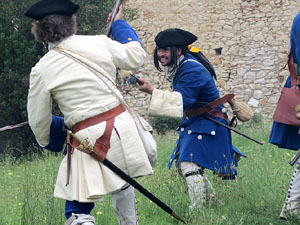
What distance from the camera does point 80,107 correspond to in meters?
3.32

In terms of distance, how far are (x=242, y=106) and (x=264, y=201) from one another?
893 millimetres

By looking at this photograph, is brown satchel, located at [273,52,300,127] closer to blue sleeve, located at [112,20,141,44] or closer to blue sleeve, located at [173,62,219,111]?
blue sleeve, located at [173,62,219,111]

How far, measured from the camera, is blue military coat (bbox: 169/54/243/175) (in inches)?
182

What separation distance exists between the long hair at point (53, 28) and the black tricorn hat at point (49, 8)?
30 millimetres

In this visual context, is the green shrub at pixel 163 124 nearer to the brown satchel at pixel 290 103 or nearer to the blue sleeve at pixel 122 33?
the brown satchel at pixel 290 103

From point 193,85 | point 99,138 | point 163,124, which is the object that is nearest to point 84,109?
point 99,138

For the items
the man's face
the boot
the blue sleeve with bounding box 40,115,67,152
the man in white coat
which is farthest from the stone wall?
the boot

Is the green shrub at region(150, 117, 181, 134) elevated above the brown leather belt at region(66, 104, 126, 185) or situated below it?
below

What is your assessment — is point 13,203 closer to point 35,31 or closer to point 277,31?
point 35,31

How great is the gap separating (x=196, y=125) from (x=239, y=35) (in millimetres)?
10041

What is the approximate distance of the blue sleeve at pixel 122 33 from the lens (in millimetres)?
3760

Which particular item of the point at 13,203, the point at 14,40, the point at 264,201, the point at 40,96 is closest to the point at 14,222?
the point at 13,203

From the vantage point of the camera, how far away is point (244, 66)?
14508 millimetres

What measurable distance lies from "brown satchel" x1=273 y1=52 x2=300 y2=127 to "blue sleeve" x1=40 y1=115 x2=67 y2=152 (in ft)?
5.73
